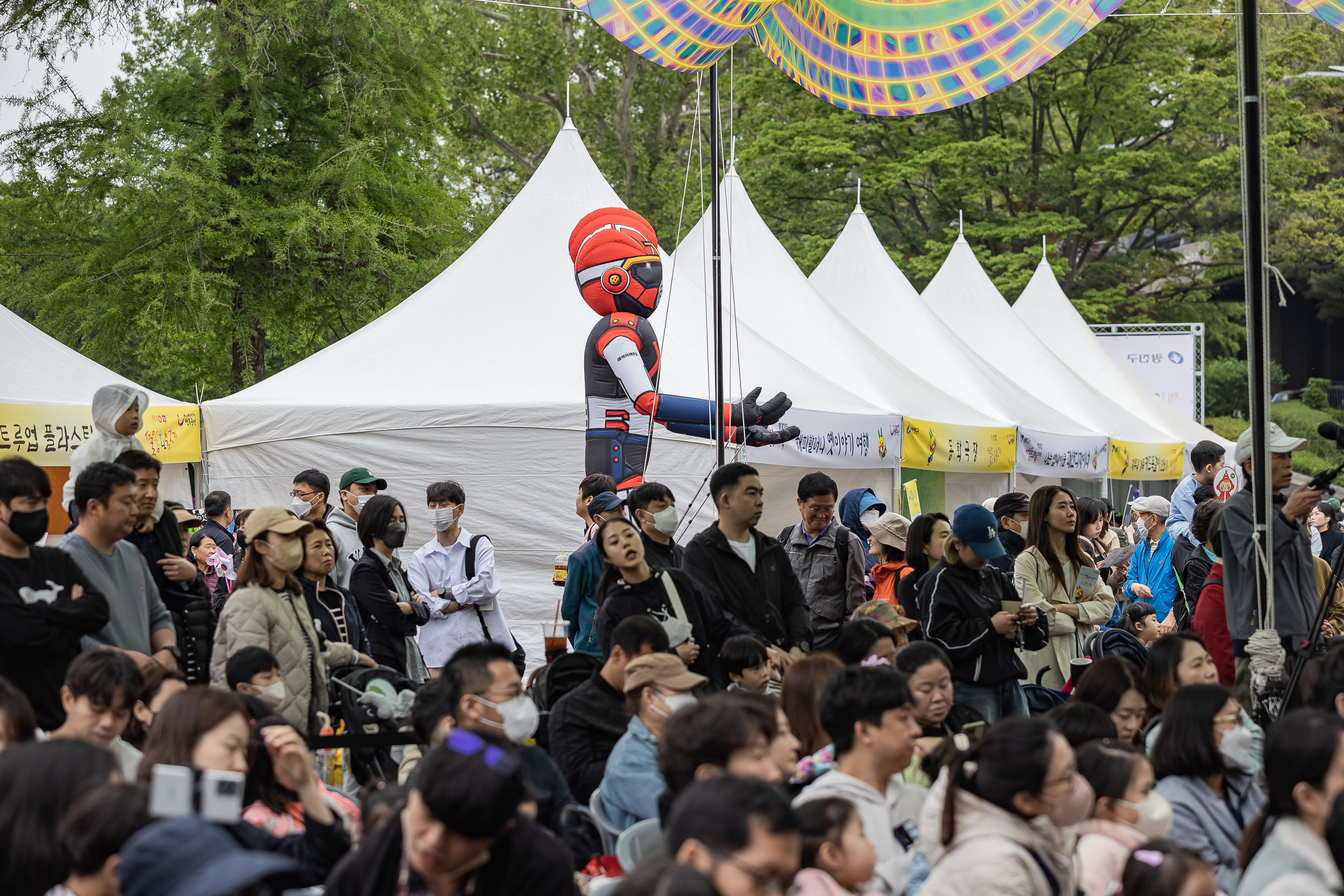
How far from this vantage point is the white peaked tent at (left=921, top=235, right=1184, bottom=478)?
18.8 metres

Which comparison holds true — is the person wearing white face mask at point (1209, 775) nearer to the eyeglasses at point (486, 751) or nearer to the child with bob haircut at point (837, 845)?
the child with bob haircut at point (837, 845)

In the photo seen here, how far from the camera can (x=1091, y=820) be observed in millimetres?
3418

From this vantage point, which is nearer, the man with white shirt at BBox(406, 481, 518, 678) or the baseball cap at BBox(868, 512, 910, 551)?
the man with white shirt at BBox(406, 481, 518, 678)

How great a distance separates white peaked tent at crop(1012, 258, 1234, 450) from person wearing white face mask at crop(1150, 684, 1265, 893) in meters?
16.5

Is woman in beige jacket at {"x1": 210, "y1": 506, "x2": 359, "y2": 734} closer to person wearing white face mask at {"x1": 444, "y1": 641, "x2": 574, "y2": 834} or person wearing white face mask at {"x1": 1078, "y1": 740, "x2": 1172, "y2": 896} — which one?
person wearing white face mask at {"x1": 444, "y1": 641, "x2": 574, "y2": 834}

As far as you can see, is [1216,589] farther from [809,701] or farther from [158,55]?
[158,55]

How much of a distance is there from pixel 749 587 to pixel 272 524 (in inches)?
78.3

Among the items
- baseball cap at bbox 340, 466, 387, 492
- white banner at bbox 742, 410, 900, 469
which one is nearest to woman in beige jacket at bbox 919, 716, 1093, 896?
baseball cap at bbox 340, 466, 387, 492

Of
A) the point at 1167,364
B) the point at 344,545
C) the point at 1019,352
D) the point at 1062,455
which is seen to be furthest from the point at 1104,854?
the point at 1167,364

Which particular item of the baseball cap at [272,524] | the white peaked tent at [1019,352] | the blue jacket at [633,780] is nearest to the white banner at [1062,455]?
the white peaked tent at [1019,352]

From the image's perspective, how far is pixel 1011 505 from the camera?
25.9 ft

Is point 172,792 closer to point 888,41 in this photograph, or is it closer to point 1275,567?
point 1275,567

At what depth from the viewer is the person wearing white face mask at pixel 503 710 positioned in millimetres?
3711

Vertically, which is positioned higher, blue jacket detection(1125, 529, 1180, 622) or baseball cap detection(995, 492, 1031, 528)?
baseball cap detection(995, 492, 1031, 528)
